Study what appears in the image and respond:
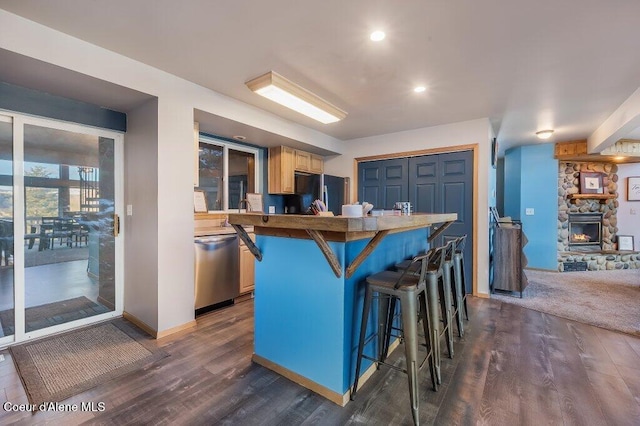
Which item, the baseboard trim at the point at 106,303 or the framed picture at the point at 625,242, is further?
the framed picture at the point at 625,242

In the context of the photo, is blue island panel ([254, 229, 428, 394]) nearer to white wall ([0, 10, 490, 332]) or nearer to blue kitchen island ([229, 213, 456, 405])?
blue kitchen island ([229, 213, 456, 405])

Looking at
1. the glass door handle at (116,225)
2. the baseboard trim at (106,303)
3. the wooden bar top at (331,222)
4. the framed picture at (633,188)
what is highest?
the framed picture at (633,188)

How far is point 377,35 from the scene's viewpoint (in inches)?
81.5

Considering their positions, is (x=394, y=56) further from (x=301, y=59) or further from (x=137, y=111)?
(x=137, y=111)

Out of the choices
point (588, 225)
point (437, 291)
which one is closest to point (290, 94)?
point (437, 291)

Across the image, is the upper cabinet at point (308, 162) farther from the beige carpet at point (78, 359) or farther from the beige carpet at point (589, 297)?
the beige carpet at point (589, 297)

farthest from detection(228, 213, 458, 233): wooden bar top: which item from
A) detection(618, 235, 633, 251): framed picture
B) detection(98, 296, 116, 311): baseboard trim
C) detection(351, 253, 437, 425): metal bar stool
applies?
detection(618, 235, 633, 251): framed picture

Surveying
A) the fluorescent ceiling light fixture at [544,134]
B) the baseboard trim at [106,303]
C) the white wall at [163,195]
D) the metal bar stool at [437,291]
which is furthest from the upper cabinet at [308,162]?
the fluorescent ceiling light fixture at [544,134]

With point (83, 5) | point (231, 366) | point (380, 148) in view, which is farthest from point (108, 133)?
point (380, 148)

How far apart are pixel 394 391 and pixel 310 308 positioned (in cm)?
78

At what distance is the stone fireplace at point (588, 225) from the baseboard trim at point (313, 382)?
→ 5506 mm

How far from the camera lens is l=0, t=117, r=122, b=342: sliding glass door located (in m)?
2.51

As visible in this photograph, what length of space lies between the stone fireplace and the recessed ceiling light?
18.0 ft

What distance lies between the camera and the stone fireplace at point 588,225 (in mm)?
5578
